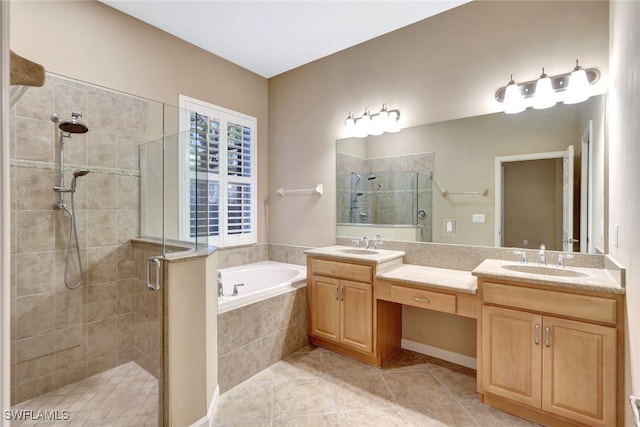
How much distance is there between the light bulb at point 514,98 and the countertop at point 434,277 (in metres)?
1.27

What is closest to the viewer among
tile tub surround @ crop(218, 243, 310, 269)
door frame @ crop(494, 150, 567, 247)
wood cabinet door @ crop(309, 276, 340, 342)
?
door frame @ crop(494, 150, 567, 247)

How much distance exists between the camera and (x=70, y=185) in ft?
6.86

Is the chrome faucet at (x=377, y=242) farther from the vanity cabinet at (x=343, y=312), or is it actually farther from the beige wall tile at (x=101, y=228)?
the beige wall tile at (x=101, y=228)

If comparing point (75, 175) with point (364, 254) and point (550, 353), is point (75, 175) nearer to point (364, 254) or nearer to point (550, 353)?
point (364, 254)

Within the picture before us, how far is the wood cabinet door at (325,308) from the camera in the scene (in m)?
2.57

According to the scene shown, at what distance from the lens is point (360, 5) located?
244 cm

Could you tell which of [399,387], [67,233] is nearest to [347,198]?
[399,387]

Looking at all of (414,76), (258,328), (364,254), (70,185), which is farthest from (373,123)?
(70,185)

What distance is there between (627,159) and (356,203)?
6.57 feet

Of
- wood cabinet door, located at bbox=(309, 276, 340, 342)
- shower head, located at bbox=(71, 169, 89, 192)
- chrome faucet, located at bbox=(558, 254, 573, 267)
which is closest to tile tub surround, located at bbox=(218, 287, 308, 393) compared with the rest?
wood cabinet door, located at bbox=(309, 276, 340, 342)

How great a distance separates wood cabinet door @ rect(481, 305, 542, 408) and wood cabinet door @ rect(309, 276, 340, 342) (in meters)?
1.14

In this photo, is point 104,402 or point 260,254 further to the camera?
point 260,254

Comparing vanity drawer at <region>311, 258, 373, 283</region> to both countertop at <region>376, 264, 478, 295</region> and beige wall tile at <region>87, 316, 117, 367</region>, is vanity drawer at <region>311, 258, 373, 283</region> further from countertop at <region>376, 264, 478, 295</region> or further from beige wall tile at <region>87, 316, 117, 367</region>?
beige wall tile at <region>87, 316, 117, 367</region>

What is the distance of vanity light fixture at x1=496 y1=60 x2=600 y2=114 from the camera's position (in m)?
1.93
